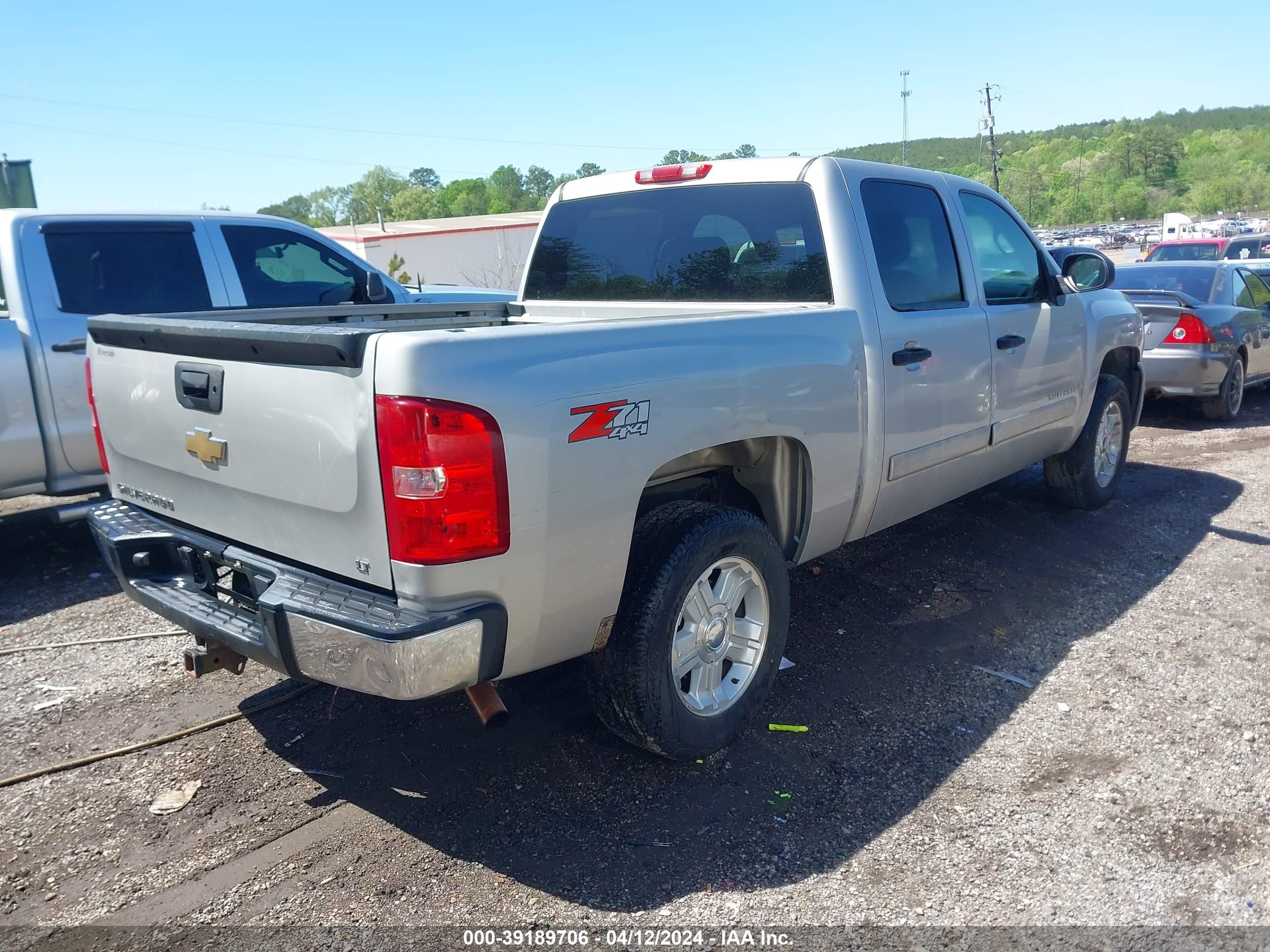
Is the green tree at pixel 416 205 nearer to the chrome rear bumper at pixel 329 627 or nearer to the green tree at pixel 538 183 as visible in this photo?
the green tree at pixel 538 183

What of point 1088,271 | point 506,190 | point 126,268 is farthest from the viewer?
point 506,190

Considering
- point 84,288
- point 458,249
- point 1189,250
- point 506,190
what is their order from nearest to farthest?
point 84,288 → point 1189,250 → point 458,249 → point 506,190

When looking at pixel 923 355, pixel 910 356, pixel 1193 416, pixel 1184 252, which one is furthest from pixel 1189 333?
pixel 1184 252

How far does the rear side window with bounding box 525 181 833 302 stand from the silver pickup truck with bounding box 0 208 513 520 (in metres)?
1.77

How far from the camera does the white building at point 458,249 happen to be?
137ft

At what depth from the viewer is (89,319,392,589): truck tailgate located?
2566mm

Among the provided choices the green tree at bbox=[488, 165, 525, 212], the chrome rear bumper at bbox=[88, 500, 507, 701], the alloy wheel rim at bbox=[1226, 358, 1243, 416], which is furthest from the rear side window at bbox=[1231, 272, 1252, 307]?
the green tree at bbox=[488, 165, 525, 212]

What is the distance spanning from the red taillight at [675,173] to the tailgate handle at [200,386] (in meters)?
2.33

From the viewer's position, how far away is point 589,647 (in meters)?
3.01

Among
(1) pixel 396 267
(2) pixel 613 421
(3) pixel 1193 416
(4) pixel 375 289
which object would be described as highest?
(1) pixel 396 267

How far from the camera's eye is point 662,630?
308 cm

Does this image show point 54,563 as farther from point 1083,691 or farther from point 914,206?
point 1083,691

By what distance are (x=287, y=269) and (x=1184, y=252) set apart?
1744 centimetres

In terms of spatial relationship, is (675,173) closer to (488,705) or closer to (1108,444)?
(488,705)
